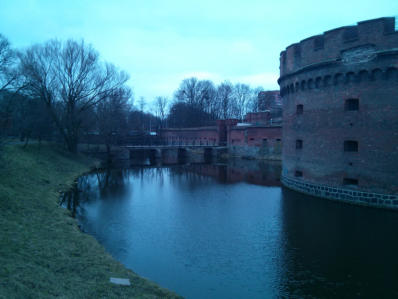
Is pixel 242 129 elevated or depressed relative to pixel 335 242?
elevated

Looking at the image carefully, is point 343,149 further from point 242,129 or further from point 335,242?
point 242,129

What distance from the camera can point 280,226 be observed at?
9227 mm

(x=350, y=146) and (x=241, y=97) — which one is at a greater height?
(x=241, y=97)

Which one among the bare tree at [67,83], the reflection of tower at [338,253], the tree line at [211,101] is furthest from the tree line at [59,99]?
Answer: the tree line at [211,101]

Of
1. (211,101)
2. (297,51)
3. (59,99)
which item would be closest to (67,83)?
(59,99)

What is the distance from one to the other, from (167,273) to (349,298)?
11.0 ft

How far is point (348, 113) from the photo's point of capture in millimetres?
12242

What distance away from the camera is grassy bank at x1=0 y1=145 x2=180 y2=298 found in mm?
4500

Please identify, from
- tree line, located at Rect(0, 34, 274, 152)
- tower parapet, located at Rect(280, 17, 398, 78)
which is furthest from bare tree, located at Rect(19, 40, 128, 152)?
tower parapet, located at Rect(280, 17, 398, 78)

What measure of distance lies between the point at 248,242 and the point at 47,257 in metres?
4.61

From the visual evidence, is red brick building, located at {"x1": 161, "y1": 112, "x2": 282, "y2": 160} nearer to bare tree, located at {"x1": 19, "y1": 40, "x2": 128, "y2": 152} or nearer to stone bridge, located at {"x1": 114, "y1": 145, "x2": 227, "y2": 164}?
stone bridge, located at {"x1": 114, "y1": 145, "x2": 227, "y2": 164}

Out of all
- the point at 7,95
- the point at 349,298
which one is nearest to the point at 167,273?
the point at 349,298

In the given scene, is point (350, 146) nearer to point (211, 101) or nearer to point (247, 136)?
point (247, 136)

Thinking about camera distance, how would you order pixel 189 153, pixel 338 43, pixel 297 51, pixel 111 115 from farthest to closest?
pixel 189 153
pixel 111 115
pixel 297 51
pixel 338 43
